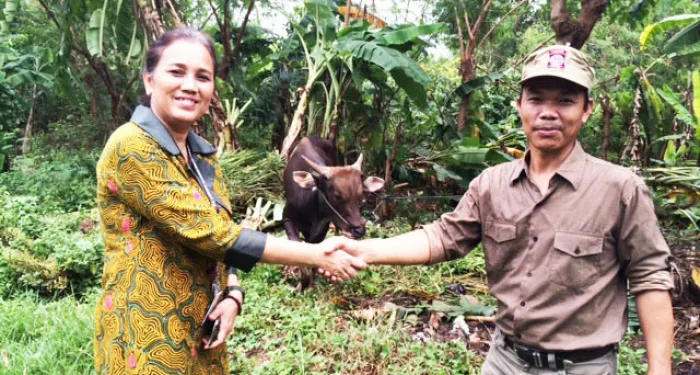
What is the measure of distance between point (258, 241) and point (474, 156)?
4.77 metres

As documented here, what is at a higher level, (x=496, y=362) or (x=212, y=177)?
(x=212, y=177)

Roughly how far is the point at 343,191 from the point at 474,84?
3333 millimetres

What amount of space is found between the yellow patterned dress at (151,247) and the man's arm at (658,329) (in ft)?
4.03

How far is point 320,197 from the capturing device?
4.48 m

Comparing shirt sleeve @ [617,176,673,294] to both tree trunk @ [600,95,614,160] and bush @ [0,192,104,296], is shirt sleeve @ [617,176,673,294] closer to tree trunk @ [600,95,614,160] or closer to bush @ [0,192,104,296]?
bush @ [0,192,104,296]

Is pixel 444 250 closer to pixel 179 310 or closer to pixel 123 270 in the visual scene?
pixel 179 310

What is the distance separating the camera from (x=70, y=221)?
609 centimetres

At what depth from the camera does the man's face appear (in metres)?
1.68

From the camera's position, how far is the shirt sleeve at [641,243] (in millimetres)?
1555

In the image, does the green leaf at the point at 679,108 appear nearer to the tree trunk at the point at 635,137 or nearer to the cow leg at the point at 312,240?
the tree trunk at the point at 635,137

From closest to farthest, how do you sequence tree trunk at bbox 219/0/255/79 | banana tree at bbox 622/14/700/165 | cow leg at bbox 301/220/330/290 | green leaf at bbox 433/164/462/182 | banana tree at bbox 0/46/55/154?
cow leg at bbox 301/220/330/290 → banana tree at bbox 622/14/700/165 → green leaf at bbox 433/164/462/182 → banana tree at bbox 0/46/55/154 → tree trunk at bbox 219/0/255/79

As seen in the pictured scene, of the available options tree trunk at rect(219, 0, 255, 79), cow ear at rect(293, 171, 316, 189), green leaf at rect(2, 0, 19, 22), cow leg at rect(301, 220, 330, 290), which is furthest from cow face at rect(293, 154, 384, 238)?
green leaf at rect(2, 0, 19, 22)

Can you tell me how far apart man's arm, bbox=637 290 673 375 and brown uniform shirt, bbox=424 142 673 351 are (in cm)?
4

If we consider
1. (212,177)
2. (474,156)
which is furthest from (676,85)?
(212,177)
